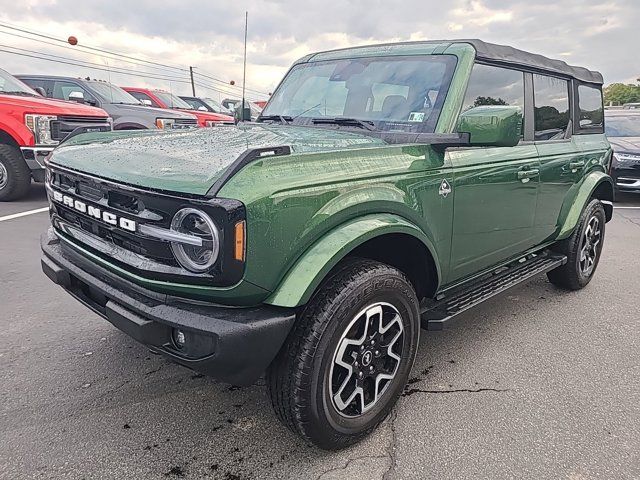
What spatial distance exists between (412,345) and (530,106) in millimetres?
2112

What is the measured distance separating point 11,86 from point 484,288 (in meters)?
7.96

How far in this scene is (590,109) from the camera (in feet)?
15.5

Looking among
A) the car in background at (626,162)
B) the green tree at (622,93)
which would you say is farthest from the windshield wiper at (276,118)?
the green tree at (622,93)

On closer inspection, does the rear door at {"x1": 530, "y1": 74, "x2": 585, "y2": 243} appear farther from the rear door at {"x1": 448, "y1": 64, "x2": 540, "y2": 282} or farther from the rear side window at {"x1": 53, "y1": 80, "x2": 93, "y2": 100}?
the rear side window at {"x1": 53, "y1": 80, "x2": 93, "y2": 100}

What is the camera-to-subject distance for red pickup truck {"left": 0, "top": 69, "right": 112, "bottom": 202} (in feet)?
24.1

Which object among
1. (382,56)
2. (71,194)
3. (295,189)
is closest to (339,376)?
(295,189)

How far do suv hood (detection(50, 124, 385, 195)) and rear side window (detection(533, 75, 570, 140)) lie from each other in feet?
5.58

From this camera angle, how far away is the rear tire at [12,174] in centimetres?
748

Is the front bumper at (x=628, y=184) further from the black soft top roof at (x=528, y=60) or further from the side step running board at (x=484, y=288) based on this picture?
the side step running board at (x=484, y=288)

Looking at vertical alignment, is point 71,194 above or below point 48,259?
above

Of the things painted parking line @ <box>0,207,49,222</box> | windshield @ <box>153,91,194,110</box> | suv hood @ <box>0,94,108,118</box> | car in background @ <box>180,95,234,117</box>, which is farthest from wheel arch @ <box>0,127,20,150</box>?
car in background @ <box>180,95,234,117</box>

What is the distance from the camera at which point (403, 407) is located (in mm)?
2816

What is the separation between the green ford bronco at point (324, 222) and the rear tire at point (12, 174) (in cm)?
546

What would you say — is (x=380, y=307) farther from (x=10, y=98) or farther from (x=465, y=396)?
(x=10, y=98)
